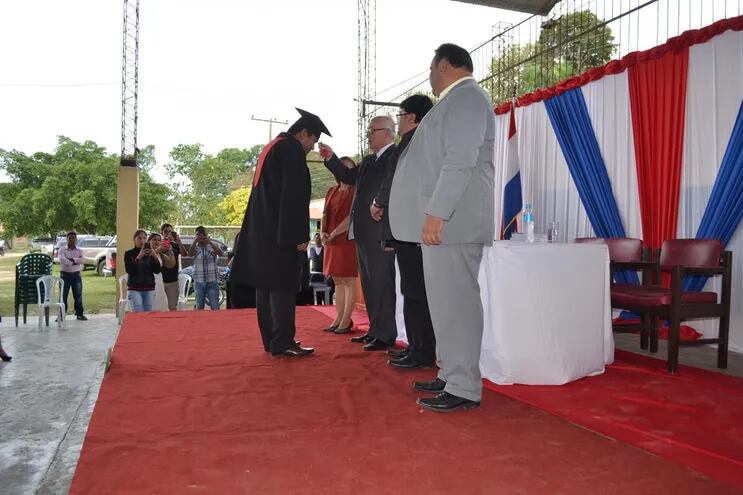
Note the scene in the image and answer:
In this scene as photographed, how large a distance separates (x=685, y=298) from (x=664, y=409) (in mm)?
1378

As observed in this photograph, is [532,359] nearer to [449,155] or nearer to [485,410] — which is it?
[485,410]

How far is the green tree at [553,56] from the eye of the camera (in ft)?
19.4

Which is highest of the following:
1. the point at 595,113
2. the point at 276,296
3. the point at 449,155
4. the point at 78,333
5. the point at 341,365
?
the point at 595,113

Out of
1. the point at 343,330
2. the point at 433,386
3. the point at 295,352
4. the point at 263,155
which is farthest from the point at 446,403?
the point at 343,330

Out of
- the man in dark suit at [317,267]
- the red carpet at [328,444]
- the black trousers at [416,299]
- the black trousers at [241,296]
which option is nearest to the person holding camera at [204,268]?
the black trousers at [241,296]

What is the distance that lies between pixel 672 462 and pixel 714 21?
394 cm

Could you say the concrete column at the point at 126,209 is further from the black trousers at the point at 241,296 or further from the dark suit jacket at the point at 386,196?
the dark suit jacket at the point at 386,196

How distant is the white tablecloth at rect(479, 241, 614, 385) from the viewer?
258 cm

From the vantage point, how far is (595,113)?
17.5ft

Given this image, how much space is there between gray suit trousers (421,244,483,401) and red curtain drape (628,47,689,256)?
3084mm

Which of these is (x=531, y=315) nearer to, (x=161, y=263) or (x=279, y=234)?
(x=279, y=234)

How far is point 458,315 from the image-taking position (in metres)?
2.14

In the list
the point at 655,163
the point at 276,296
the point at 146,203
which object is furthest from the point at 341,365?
the point at 146,203

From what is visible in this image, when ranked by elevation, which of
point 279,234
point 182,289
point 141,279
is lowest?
point 182,289
